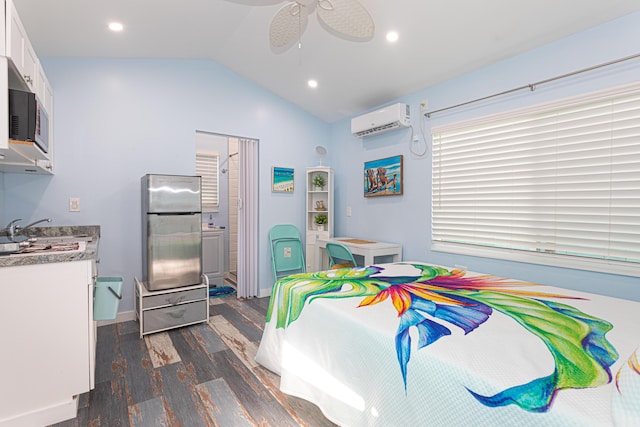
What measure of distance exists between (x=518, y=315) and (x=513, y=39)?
2.11m

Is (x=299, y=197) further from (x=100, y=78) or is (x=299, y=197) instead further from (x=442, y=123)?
(x=100, y=78)

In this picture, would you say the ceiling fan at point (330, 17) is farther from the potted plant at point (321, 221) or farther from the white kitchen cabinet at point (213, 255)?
the white kitchen cabinet at point (213, 255)

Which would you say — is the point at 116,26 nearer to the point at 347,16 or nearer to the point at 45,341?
the point at 347,16

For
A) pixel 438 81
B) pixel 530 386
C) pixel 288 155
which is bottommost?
pixel 530 386

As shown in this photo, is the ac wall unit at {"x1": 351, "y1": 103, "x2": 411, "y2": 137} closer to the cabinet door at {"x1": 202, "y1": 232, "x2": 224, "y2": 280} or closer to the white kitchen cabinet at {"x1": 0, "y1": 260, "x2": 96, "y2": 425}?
the cabinet door at {"x1": 202, "y1": 232, "x2": 224, "y2": 280}

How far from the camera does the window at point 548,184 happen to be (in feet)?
6.80

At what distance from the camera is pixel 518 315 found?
1.42 m

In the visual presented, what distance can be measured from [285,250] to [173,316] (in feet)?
5.27

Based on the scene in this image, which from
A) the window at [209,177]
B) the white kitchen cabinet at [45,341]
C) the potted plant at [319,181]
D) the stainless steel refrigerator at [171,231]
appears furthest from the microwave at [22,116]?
the window at [209,177]

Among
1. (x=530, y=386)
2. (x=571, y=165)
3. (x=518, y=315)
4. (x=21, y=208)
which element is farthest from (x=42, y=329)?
(x=571, y=165)

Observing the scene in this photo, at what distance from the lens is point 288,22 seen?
6.62 ft

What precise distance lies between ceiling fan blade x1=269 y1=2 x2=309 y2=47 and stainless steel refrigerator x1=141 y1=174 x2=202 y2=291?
1.55 metres

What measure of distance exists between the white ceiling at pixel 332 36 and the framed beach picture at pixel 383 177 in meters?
0.72

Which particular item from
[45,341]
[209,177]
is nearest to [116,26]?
[45,341]
